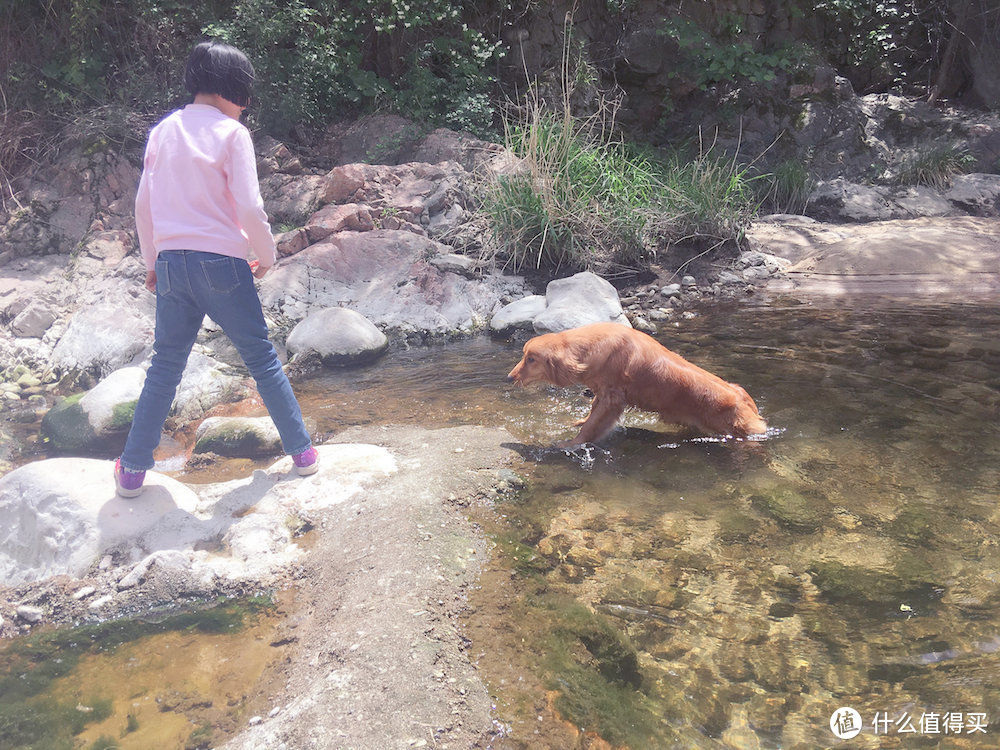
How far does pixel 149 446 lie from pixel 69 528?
51cm

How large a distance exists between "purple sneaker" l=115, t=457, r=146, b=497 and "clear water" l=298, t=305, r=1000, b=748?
5.49 ft

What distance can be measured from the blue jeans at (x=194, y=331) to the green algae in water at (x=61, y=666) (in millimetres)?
881

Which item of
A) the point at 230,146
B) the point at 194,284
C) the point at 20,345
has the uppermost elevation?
the point at 230,146

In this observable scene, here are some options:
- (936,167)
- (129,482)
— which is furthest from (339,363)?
(936,167)

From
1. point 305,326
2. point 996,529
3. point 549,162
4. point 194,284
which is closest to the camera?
point 996,529

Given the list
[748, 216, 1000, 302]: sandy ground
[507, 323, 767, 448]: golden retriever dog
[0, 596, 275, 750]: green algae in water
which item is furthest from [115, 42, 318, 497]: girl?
[748, 216, 1000, 302]: sandy ground

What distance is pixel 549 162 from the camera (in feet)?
26.1

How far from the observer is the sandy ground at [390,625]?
225 cm

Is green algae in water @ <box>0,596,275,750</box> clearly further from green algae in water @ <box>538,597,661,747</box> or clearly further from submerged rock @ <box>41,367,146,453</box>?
submerged rock @ <box>41,367,146,453</box>

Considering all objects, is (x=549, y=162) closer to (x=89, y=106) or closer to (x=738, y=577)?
(x=738, y=577)

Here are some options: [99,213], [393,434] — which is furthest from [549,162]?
[99,213]

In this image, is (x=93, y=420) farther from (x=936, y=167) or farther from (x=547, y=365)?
(x=936, y=167)

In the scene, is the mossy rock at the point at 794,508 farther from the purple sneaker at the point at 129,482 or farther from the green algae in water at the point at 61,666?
the purple sneaker at the point at 129,482

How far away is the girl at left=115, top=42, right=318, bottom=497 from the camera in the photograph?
339cm
